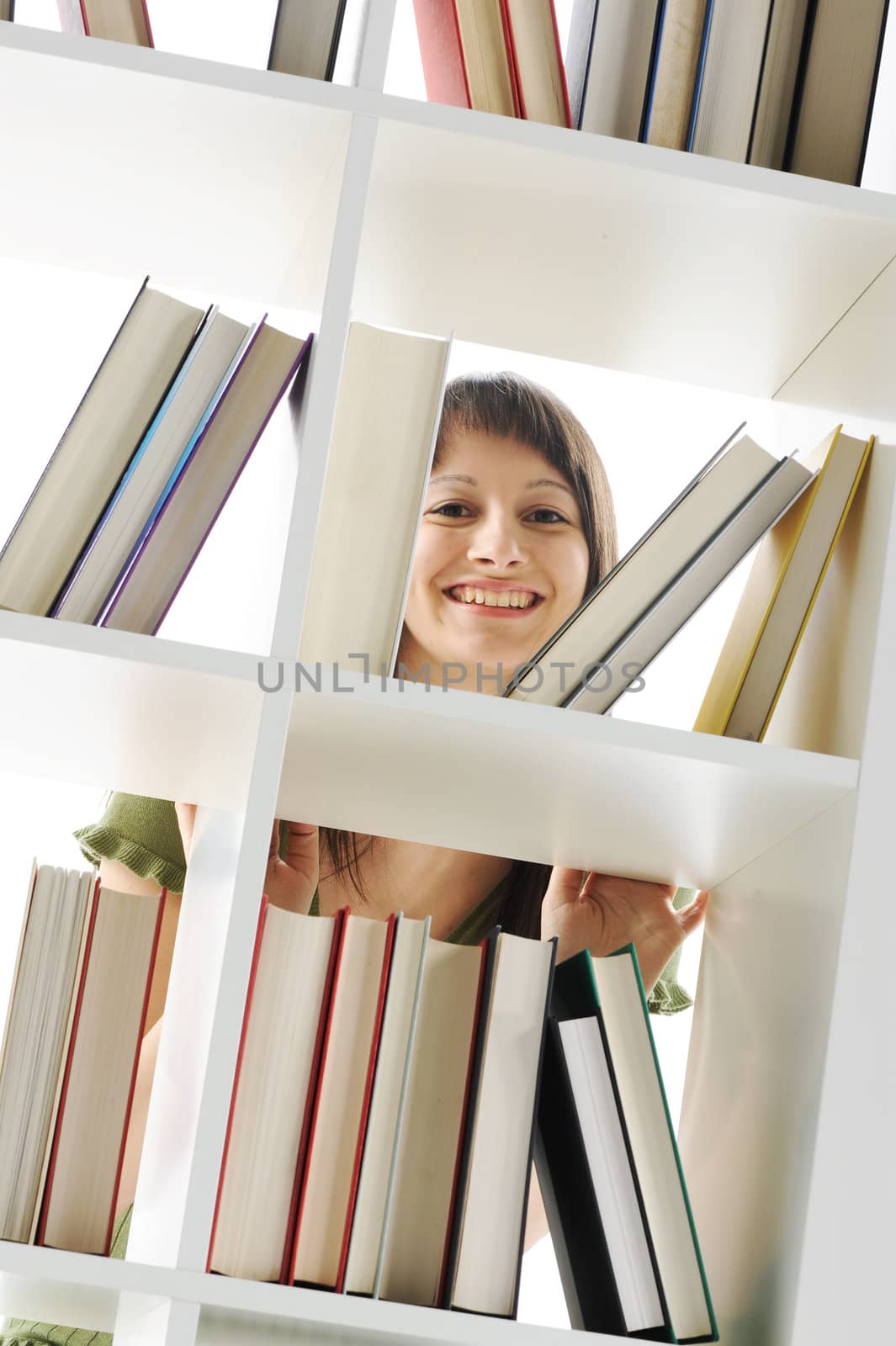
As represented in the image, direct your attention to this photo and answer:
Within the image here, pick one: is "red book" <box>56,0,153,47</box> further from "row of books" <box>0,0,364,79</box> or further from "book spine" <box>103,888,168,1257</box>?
"book spine" <box>103,888,168,1257</box>

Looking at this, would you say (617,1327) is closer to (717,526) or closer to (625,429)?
(717,526)

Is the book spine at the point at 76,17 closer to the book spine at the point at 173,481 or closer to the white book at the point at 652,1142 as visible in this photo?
the book spine at the point at 173,481

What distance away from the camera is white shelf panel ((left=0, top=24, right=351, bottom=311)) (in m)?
0.97

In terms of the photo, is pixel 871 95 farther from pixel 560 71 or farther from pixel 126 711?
pixel 126 711

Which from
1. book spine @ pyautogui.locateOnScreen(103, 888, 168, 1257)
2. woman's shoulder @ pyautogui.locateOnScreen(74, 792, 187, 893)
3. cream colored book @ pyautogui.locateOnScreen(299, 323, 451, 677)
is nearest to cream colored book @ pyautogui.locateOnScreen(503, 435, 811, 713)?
cream colored book @ pyautogui.locateOnScreen(299, 323, 451, 677)

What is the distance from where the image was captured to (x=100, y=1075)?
3.10ft

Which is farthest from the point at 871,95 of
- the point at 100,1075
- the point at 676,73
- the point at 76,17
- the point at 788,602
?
the point at 100,1075

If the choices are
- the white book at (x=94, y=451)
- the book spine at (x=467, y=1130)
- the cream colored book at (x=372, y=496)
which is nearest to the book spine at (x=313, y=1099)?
the book spine at (x=467, y=1130)

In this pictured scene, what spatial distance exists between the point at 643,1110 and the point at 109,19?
0.92 metres

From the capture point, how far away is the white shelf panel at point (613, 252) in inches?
39.6

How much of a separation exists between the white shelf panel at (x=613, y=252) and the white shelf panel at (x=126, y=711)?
0.43 m

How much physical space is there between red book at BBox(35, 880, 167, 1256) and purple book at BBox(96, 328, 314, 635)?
22 centimetres

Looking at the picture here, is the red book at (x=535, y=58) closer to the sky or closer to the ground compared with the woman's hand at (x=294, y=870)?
closer to the sky

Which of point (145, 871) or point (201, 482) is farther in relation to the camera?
point (145, 871)
